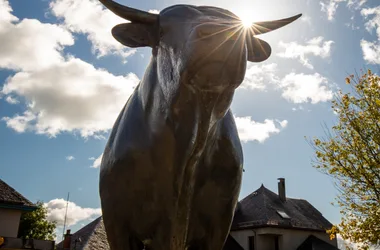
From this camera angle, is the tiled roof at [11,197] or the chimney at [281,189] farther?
the chimney at [281,189]

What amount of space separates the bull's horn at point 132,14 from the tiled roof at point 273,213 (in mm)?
34249

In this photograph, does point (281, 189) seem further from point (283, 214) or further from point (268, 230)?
point (268, 230)

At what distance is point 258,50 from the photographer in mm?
2244

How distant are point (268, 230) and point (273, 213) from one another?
271cm

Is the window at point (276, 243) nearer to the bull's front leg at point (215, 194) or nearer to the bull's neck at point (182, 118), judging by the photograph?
the bull's front leg at point (215, 194)

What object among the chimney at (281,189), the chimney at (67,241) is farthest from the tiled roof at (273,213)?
the chimney at (67,241)

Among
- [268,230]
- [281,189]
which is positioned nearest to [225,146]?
[268,230]

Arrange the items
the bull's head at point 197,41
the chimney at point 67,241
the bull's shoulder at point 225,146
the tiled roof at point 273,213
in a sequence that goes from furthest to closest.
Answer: the tiled roof at point 273,213
the chimney at point 67,241
the bull's shoulder at point 225,146
the bull's head at point 197,41

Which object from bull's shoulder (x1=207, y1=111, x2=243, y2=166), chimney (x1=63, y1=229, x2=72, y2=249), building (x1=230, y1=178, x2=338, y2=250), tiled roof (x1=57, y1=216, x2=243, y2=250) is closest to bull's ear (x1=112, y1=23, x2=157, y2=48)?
bull's shoulder (x1=207, y1=111, x2=243, y2=166)

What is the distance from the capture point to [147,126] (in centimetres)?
220

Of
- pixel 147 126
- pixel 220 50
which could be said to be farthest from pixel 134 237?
pixel 220 50

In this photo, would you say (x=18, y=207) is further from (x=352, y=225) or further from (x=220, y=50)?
(x=220, y=50)

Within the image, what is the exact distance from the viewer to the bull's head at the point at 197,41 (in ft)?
5.21

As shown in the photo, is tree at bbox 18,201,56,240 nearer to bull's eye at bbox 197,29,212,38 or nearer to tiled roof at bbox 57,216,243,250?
tiled roof at bbox 57,216,243,250
